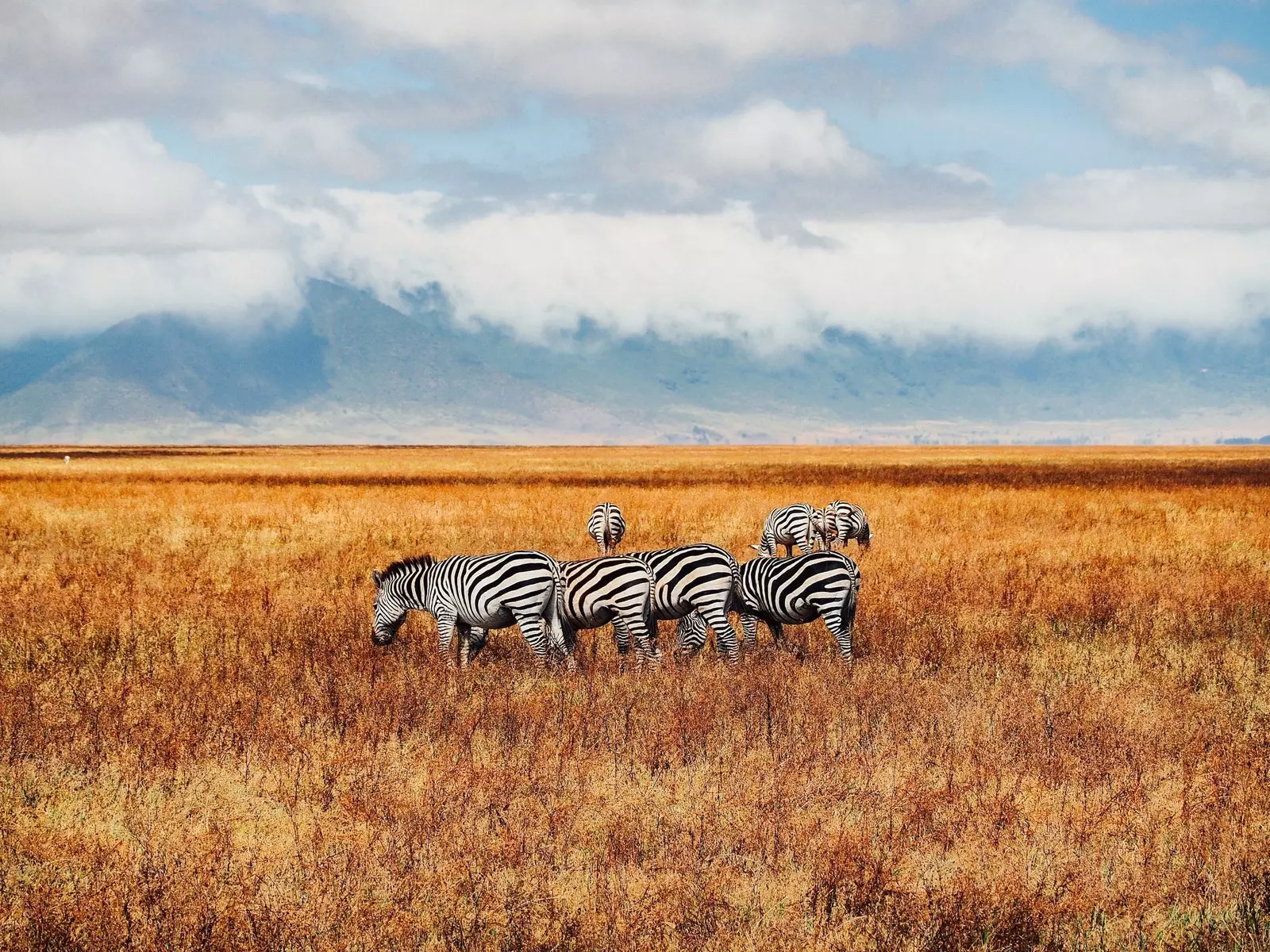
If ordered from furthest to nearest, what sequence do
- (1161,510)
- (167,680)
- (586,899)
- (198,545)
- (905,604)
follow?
(1161,510), (198,545), (905,604), (167,680), (586,899)

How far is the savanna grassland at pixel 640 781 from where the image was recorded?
6641mm

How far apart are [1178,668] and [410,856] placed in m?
8.95

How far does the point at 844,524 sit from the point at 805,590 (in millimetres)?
13221

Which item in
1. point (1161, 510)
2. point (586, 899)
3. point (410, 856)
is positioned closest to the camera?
point (586, 899)

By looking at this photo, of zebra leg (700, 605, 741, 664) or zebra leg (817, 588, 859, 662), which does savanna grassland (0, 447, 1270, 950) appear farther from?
zebra leg (700, 605, 741, 664)

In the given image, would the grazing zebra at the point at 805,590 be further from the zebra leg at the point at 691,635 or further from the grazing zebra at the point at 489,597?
the grazing zebra at the point at 489,597

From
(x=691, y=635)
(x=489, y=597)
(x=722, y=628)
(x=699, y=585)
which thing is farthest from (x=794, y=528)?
(x=489, y=597)

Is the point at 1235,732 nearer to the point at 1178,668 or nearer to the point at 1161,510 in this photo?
the point at 1178,668

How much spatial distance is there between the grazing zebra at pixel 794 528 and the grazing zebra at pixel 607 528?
3.43 meters

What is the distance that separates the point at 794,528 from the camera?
2494cm

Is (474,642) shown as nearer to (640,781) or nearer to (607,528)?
(640,781)

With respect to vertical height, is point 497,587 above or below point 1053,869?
above

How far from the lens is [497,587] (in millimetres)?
12406

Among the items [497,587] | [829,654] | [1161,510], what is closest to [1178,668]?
[829,654]
